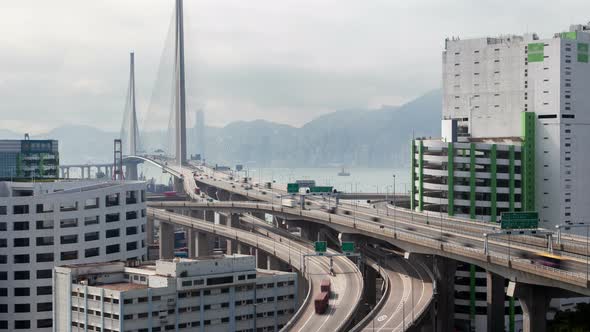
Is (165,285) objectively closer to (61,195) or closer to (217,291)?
(217,291)

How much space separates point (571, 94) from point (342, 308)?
48821 millimetres

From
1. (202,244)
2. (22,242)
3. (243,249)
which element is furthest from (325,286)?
(202,244)

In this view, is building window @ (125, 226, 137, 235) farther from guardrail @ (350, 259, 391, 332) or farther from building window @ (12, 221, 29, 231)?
guardrail @ (350, 259, 391, 332)

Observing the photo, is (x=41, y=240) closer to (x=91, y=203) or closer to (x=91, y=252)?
(x=91, y=252)

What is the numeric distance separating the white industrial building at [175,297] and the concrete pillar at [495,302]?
18656mm

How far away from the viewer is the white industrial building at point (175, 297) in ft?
271

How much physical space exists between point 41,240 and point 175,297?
20064 millimetres

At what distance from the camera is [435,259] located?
90312 millimetres

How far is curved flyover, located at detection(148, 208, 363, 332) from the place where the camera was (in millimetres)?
81938

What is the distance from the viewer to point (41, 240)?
96625 mm

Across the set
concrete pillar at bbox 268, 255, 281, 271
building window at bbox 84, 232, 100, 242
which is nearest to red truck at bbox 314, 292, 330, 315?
building window at bbox 84, 232, 100, 242

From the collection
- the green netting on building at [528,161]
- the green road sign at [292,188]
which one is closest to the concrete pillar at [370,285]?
the green netting on building at [528,161]

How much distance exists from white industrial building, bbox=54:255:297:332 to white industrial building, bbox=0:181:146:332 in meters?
8.02

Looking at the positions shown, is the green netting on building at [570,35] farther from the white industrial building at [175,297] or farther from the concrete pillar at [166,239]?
the concrete pillar at [166,239]
